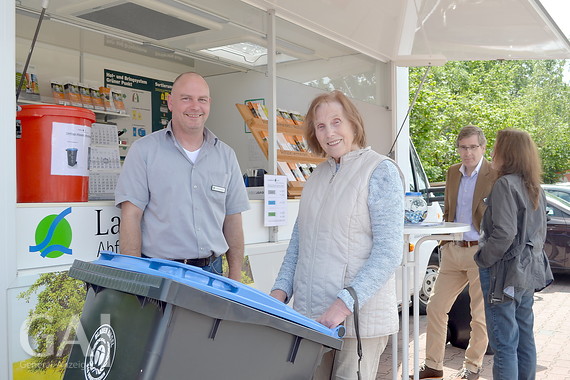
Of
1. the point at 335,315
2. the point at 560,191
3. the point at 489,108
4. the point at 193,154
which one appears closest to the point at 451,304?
the point at 193,154

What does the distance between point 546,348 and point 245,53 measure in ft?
13.2

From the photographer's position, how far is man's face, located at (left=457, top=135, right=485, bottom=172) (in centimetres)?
450

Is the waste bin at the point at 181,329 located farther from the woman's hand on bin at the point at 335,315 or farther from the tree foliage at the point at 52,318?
the tree foliage at the point at 52,318

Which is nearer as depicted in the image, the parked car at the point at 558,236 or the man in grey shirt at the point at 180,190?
the man in grey shirt at the point at 180,190

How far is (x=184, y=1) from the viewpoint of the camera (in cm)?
407

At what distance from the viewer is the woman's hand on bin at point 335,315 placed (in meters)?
1.95

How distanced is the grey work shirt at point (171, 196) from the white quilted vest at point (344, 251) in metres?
0.78

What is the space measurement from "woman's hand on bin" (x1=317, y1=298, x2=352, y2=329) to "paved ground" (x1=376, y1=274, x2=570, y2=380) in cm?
297

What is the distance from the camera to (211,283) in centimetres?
156

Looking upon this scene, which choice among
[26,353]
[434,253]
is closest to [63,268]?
[26,353]

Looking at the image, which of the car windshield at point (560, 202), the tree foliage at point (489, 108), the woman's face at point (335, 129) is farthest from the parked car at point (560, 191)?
the tree foliage at point (489, 108)

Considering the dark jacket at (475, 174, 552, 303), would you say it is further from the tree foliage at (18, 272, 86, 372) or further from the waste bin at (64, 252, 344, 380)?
the tree foliage at (18, 272, 86, 372)

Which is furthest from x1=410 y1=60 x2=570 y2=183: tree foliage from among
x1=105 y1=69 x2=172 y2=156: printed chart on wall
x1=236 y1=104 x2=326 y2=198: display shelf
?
x1=236 y1=104 x2=326 y2=198: display shelf

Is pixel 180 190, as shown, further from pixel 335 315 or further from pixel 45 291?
pixel 335 315
